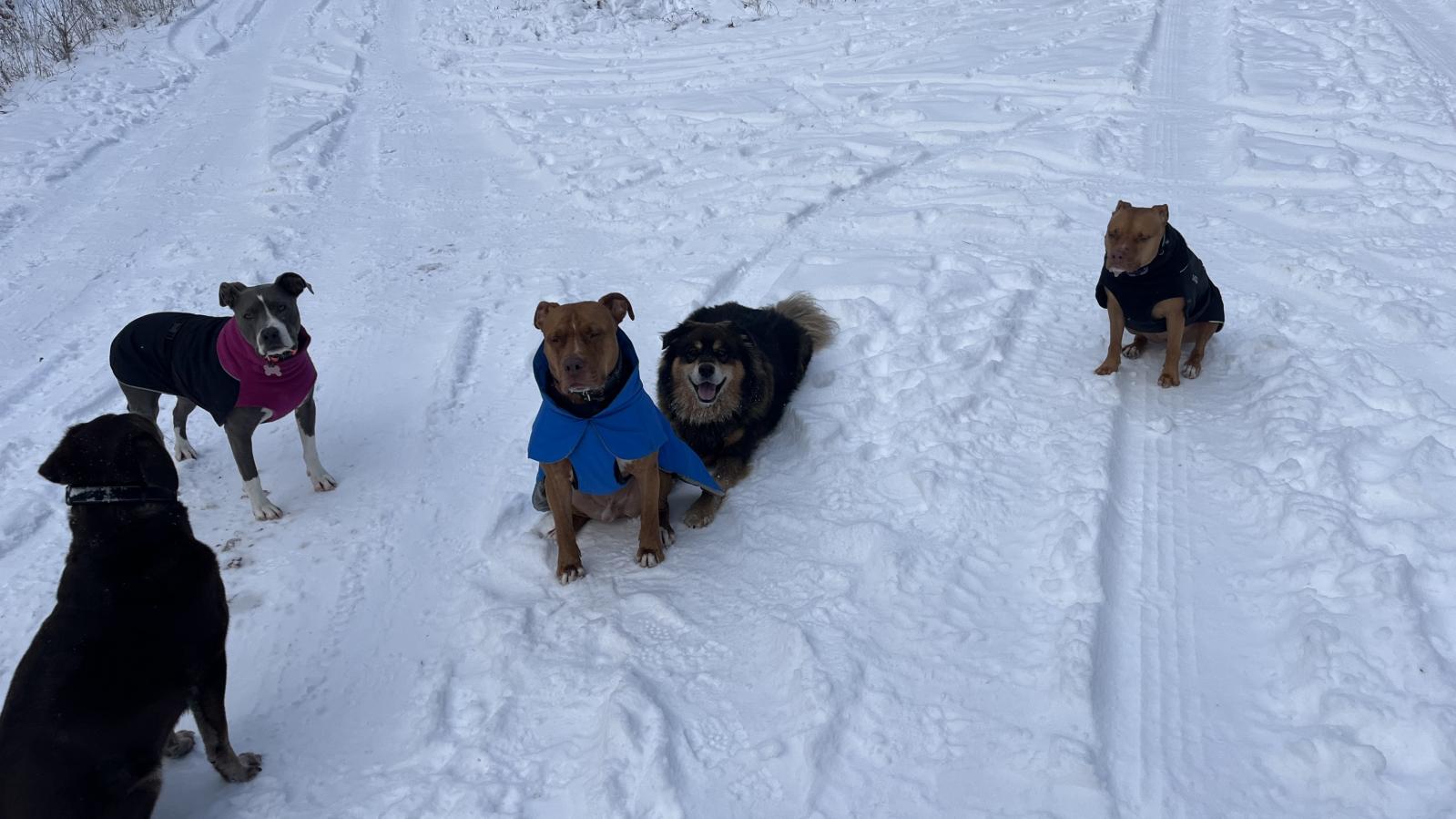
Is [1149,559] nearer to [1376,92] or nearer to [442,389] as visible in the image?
[442,389]

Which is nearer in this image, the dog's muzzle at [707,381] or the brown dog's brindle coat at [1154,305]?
the dog's muzzle at [707,381]

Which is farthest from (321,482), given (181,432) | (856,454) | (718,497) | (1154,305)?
(1154,305)

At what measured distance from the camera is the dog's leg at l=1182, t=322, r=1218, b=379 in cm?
552

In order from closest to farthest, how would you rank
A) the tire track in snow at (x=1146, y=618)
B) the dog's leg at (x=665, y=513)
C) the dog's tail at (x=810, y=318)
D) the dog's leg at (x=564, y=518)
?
the tire track in snow at (x=1146, y=618)
the dog's leg at (x=564, y=518)
the dog's leg at (x=665, y=513)
the dog's tail at (x=810, y=318)

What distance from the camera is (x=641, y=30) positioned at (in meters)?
15.6

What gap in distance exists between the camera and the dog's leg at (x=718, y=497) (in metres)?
4.89

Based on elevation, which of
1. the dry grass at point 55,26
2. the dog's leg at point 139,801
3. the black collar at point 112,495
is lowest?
the dog's leg at point 139,801

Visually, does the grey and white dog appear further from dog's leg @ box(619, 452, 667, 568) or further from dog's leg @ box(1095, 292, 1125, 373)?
dog's leg @ box(1095, 292, 1125, 373)

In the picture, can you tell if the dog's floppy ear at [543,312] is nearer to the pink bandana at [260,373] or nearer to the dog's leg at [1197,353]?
the pink bandana at [260,373]

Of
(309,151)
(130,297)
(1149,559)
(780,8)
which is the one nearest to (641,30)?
(780,8)

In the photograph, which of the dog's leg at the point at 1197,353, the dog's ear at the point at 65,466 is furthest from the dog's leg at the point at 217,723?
the dog's leg at the point at 1197,353

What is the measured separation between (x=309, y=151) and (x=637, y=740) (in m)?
9.44

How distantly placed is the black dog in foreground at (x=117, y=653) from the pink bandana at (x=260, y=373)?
122 cm

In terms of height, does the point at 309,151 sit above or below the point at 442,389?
above
